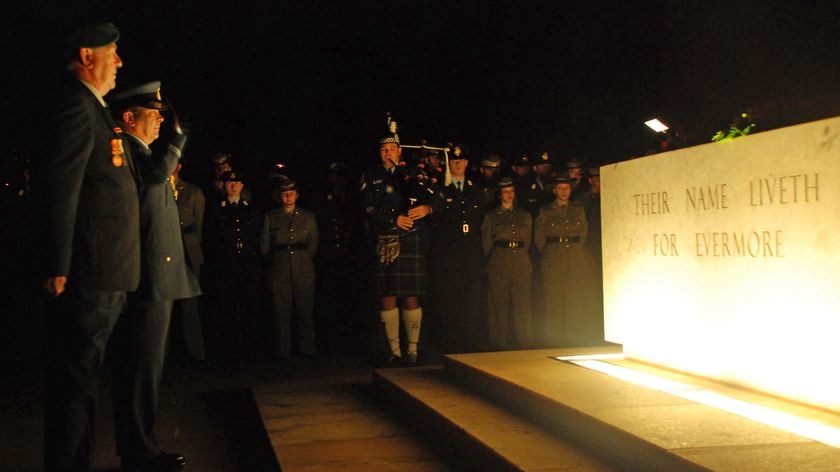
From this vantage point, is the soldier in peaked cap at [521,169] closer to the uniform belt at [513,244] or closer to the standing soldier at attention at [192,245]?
the uniform belt at [513,244]

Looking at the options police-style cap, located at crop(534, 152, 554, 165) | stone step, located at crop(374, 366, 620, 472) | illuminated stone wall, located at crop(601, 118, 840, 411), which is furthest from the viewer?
police-style cap, located at crop(534, 152, 554, 165)

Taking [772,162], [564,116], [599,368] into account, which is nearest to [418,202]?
[599,368]

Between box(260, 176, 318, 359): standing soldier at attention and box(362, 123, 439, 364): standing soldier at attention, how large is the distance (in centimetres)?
107

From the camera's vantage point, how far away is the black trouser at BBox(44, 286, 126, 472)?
366 cm

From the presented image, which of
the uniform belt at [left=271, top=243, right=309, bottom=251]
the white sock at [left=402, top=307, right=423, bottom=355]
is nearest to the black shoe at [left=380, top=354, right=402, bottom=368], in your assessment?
the white sock at [left=402, top=307, right=423, bottom=355]

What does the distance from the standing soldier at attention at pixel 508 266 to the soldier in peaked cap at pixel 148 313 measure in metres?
4.67

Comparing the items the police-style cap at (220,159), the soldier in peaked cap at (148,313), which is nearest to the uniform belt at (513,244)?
the police-style cap at (220,159)

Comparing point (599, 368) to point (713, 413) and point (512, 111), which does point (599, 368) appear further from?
point (512, 111)

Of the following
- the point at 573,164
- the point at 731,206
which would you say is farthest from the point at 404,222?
the point at 731,206

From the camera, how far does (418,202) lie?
761 centimetres

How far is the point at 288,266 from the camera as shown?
849cm

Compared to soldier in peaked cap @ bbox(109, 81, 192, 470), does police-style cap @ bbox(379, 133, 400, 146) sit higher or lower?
higher

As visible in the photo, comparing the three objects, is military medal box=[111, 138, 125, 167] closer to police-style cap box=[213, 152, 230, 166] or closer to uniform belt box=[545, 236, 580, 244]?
police-style cap box=[213, 152, 230, 166]

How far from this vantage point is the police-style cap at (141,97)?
427cm
